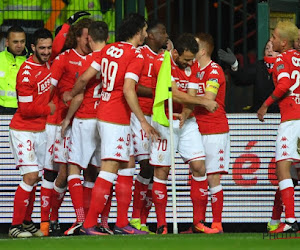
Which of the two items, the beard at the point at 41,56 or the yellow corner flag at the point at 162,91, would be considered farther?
the beard at the point at 41,56

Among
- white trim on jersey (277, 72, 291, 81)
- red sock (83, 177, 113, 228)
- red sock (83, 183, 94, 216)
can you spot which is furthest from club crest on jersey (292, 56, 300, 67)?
red sock (83, 183, 94, 216)

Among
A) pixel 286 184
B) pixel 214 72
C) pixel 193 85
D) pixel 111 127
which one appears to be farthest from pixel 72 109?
pixel 286 184

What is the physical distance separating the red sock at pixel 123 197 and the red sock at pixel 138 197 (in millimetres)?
673

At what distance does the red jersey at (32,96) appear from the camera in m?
12.2

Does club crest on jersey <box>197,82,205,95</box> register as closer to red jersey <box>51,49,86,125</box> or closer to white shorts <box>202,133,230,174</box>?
white shorts <box>202,133,230,174</box>

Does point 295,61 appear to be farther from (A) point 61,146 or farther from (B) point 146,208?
(A) point 61,146

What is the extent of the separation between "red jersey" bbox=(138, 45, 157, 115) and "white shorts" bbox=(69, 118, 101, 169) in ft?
2.12

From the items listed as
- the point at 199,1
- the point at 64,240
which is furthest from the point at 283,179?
the point at 199,1

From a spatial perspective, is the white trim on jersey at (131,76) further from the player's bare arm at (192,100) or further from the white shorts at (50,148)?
the white shorts at (50,148)

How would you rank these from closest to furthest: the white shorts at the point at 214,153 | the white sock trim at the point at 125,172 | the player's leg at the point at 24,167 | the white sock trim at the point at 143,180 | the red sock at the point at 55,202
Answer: the white sock trim at the point at 125,172
the player's leg at the point at 24,167
the white shorts at the point at 214,153
the white sock trim at the point at 143,180
the red sock at the point at 55,202

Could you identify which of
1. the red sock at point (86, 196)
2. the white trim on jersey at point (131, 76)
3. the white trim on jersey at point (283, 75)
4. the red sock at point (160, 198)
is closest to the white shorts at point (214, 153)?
the red sock at point (160, 198)

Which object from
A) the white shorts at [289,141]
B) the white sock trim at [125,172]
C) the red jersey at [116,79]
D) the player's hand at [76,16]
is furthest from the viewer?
the player's hand at [76,16]

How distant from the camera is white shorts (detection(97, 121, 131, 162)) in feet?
38.6

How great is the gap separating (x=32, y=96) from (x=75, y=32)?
41.1 inches
